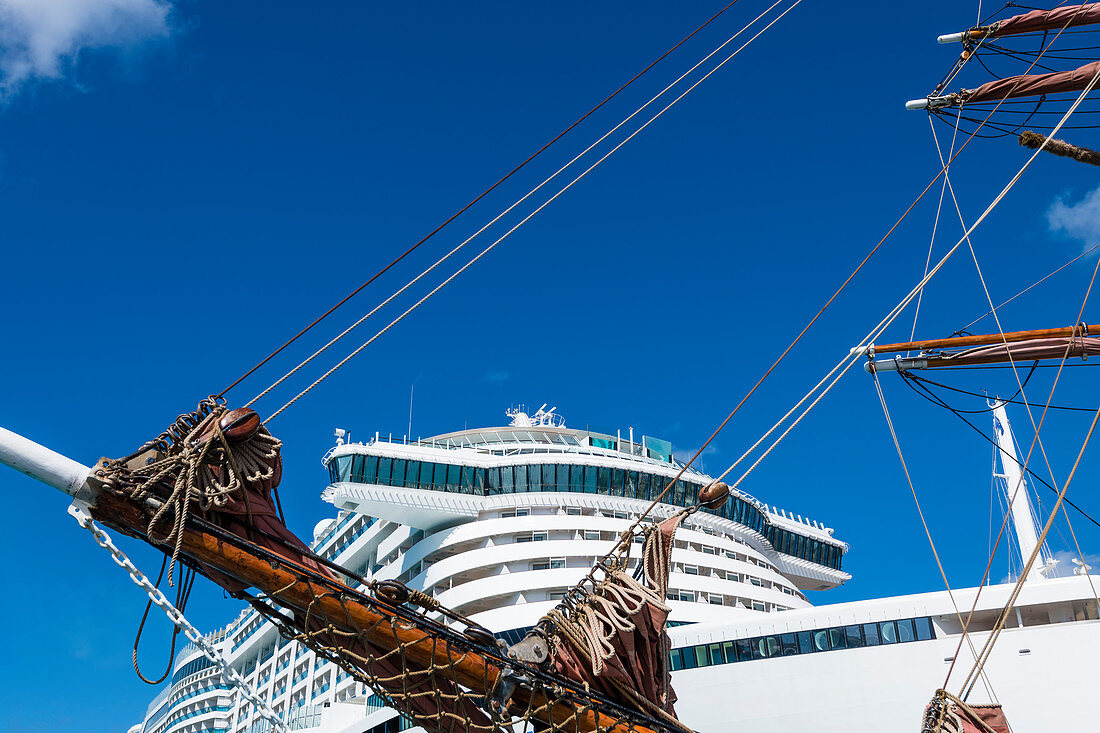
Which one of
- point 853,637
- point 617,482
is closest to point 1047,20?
point 853,637

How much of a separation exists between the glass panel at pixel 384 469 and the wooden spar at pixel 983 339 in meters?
13.8

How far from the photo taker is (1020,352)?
15875 millimetres

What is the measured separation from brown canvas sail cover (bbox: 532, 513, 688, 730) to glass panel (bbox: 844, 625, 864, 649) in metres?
8.54

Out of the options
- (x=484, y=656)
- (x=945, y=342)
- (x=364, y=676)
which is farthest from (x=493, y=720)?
(x=945, y=342)

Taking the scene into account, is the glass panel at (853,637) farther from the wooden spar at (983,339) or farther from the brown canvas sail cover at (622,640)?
the brown canvas sail cover at (622,640)

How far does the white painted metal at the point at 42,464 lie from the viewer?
5.93 metres

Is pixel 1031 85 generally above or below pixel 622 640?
above

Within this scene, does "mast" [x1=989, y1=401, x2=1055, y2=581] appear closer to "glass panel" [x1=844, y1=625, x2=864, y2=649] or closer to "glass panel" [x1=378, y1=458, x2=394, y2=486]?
"glass panel" [x1=844, y1=625, x2=864, y2=649]

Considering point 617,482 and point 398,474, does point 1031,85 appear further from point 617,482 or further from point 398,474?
point 398,474

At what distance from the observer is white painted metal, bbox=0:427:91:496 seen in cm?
593

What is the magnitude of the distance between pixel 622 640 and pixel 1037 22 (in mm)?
18517

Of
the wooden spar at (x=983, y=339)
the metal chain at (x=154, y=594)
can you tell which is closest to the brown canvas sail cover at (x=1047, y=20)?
the wooden spar at (x=983, y=339)

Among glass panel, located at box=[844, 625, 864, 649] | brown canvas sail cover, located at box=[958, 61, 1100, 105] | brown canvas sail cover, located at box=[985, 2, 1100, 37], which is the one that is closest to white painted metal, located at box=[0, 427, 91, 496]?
glass panel, located at box=[844, 625, 864, 649]

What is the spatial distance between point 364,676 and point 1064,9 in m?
20.3
